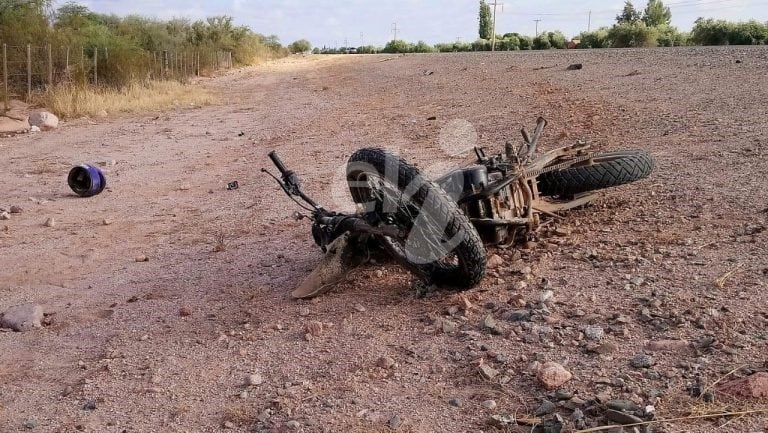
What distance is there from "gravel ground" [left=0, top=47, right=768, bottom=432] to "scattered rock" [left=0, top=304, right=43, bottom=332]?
114 millimetres

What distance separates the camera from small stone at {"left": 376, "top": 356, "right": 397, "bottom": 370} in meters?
3.03

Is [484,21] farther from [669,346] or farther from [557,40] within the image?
[669,346]

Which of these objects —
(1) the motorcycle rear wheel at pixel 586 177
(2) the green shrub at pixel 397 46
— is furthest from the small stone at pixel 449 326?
(2) the green shrub at pixel 397 46

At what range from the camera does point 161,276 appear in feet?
15.6

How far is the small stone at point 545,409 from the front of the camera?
2.50 m

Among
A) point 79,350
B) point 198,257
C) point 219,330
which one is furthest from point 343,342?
point 198,257

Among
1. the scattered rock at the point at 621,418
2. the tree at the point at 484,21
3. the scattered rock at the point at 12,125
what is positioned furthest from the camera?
the tree at the point at 484,21

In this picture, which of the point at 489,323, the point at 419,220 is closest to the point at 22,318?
the point at 419,220

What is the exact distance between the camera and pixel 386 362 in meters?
3.05

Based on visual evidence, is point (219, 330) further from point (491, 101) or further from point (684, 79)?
point (684, 79)

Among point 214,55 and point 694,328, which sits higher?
point 214,55

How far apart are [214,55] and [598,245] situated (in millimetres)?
39672

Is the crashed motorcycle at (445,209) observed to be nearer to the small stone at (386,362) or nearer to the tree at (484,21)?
the small stone at (386,362)

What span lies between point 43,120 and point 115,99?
316 cm
